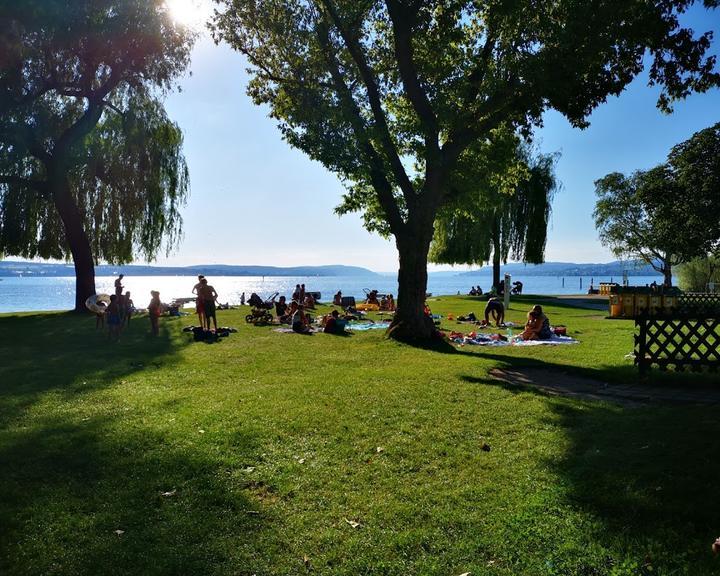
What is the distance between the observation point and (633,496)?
4.62 metres

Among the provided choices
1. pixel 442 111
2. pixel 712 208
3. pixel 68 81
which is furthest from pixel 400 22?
pixel 712 208

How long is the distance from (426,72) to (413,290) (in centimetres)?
684

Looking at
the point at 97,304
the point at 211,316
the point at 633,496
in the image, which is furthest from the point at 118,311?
the point at 633,496

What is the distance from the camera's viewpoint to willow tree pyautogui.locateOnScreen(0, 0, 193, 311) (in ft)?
67.6

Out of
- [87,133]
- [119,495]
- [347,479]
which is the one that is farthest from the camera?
[87,133]

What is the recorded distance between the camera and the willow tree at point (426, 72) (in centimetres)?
1330

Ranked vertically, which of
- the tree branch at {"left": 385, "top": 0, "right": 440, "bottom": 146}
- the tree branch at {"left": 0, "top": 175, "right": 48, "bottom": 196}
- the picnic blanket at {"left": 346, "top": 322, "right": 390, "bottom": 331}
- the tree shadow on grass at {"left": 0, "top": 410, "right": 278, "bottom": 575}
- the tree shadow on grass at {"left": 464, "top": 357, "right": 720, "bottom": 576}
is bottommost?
the tree shadow on grass at {"left": 0, "top": 410, "right": 278, "bottom": 575}

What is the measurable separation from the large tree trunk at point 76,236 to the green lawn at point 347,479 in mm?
16480

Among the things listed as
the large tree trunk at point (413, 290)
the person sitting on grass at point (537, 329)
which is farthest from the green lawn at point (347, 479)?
the person sitting on grass at point (537, 329)

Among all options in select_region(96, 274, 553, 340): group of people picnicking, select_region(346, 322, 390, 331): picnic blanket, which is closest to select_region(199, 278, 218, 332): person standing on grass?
select_region(96, 274, 553, 340): group of people picnicking

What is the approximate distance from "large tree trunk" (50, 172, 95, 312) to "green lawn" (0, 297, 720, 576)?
16.5 meters

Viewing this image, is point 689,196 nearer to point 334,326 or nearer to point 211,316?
point 334,326

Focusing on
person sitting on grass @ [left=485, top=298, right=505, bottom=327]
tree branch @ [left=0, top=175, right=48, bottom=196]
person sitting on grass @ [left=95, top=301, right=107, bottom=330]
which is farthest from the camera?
tree branch @ [left=0, top=175, right=48, bottom=196]

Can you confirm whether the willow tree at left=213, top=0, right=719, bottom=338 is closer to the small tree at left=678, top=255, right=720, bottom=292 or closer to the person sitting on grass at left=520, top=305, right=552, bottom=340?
the person sitting on grass at left=520, top=305, right=552, bottom=340
